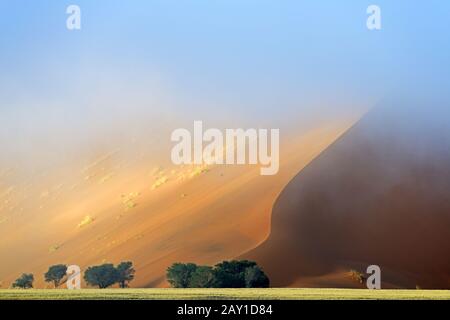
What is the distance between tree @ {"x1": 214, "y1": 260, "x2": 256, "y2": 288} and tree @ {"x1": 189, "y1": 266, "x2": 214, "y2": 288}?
0.42 ft

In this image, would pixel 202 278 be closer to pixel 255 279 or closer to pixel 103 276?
pixel 255 279

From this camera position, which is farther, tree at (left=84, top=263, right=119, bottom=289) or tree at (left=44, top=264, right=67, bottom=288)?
tree at (left=84, top=263, right=119, bottom=289)

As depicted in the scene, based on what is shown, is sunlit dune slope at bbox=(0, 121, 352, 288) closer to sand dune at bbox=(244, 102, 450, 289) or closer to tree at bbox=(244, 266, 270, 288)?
tree at bbox=(244, 266, 270, 288)

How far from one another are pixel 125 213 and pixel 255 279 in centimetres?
391

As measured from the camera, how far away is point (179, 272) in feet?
82.5

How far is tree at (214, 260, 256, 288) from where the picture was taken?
2422 centimetres

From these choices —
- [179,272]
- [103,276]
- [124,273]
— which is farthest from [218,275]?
[103,276]

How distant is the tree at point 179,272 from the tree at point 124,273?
978 millimetres

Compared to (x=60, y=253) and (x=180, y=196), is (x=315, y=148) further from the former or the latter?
(x=60, y=253)
